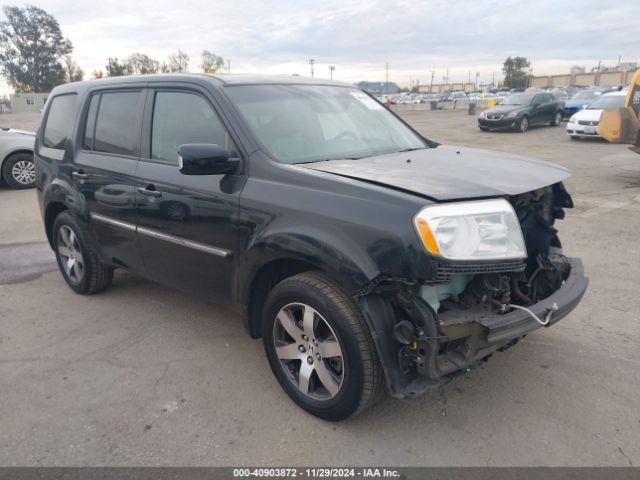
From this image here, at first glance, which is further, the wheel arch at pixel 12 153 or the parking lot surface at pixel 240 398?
the wheel arch at pixel 12 153

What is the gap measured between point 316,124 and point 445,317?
65.6 inches

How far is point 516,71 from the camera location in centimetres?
9438

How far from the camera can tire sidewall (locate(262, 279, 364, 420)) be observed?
8.54 ft

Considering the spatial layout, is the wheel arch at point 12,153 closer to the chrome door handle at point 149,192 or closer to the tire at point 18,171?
the tire at point 18,171

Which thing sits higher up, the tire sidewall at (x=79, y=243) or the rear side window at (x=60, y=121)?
the rear side window at (x=60, y=121)

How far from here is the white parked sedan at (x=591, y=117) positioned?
1669 centimetres

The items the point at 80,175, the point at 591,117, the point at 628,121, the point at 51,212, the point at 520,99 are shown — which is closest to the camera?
the point at 80,175

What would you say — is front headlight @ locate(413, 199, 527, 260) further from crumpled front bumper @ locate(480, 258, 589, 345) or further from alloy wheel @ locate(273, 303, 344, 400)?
alloy wheel @ locate(273, 303, 344, 400)

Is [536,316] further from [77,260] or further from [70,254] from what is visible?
[70,254]

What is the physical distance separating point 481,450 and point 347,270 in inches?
45.8

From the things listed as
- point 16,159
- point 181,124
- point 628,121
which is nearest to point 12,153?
point 16,159

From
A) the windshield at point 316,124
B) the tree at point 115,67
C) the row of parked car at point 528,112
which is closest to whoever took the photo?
the windshield at point 316,124

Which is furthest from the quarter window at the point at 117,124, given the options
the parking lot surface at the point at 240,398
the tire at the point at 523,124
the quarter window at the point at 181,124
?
the tire at the point at 523,124

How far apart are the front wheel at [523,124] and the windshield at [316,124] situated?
731 inches
